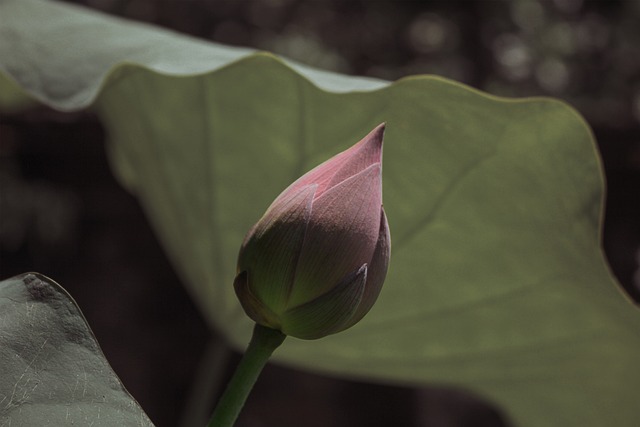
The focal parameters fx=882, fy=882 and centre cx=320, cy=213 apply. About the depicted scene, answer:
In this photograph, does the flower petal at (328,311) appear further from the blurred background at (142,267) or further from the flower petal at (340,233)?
the blurred background at (142,267)

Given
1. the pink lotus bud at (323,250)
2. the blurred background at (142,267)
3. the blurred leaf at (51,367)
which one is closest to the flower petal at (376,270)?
the pink lotus bud at (323,250)

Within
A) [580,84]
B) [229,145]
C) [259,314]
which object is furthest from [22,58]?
[580,84]

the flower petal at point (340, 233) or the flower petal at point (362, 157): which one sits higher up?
the flower petal at point (362, 157)

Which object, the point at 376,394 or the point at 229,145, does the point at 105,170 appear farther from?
the point at 229,145

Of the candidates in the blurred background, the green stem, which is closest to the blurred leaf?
the green stem

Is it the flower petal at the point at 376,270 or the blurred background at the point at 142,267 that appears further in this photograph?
the blurred background at the point at 142,267

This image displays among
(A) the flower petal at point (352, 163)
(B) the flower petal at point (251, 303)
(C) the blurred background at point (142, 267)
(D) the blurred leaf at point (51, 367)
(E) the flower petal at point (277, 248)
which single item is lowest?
(C) the blurred background at point (142, 267)

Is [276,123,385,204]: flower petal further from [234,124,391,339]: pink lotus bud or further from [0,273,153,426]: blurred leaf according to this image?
[0,273,153,426]: blurred leaf

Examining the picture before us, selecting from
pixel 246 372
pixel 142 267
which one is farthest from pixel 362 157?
pixel 142 267
